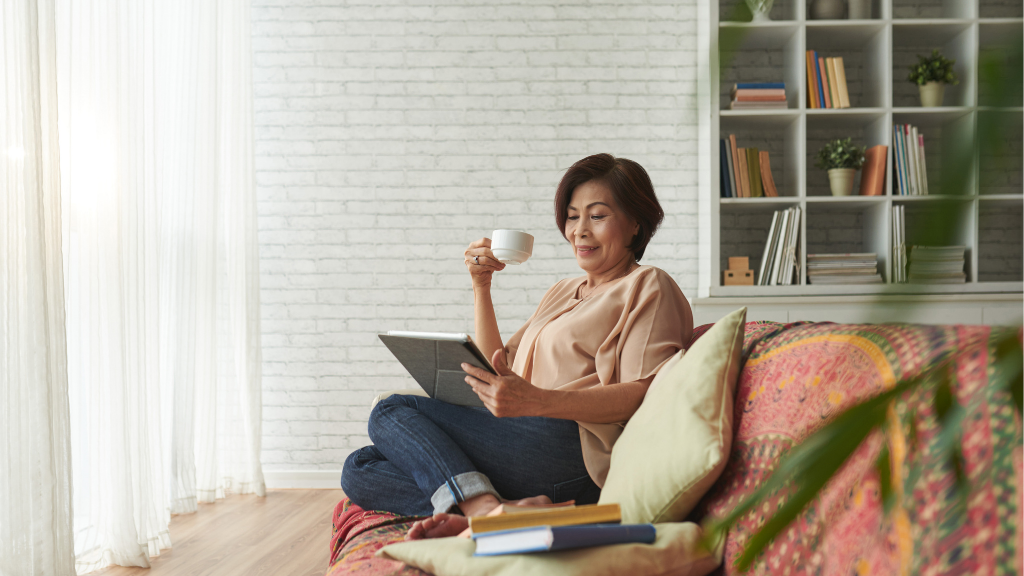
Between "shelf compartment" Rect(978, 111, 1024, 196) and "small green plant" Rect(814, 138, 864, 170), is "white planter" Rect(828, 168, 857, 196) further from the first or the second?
"shelf compartment" Rect(978, 111, 1024, 196)

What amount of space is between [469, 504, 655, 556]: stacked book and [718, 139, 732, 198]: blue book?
2.58 m

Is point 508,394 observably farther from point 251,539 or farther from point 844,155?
point 844,155

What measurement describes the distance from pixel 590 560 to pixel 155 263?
2.40 metres

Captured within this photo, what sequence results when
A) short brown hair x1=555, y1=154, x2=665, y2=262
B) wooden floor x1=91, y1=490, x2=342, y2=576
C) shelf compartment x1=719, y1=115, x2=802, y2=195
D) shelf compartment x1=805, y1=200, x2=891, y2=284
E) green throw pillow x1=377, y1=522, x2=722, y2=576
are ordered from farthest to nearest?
shelf compartment x1=805, y1=200, x2=891, y2=284 < shelf compartment x1=719, y1=115, x2=802, y2=195 < wooden floor x1=91, y1=490, x2=342, y2=576 < short brown hair x1=555, y1=154, x2=665, y2=262 < green throw pillow x1=377, y1=522, x2=722, y2=576

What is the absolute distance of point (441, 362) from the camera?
1521 millimetres

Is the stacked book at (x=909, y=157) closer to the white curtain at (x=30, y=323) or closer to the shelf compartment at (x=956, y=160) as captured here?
the white curtain at (x=30, y=323)

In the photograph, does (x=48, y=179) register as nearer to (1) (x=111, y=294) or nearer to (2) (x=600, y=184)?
(1) (x=111, y=294)

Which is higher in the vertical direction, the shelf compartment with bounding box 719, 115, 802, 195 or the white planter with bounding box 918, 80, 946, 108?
the white planter with bounding box 918, 80, 946, 108

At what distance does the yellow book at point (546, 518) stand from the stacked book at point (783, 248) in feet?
8.26

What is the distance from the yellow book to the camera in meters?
1.01

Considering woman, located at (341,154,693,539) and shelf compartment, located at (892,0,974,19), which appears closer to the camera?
woman, located at (341,154,693,539)

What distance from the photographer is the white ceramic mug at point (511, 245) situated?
73.5 inches

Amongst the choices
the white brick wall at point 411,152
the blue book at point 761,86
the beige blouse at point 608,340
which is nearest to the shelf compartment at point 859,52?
the blue book at point 761,86

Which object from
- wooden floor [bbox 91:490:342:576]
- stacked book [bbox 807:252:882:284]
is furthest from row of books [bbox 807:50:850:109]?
wooden floor [bbox 91:490:342:576]
